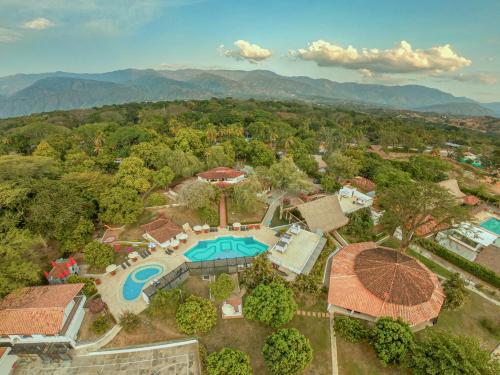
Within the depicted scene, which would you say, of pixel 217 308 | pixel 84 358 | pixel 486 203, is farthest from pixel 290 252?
pixel 486 203

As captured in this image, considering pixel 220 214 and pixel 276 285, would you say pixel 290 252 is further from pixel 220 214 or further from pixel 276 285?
pixel 220 214

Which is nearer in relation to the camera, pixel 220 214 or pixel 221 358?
pixel 221 358

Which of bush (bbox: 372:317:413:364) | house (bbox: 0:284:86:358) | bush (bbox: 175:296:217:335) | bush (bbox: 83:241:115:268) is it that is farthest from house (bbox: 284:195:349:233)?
house (bbox: 0:284:86:358)

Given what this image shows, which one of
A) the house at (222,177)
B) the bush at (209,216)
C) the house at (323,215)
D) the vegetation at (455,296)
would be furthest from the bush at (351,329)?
the house at (222,177)

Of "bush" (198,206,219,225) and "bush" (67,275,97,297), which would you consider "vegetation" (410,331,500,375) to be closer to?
"bush" (198,206,219,225)

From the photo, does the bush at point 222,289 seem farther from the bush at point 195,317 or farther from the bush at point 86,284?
the bush at point 86,284

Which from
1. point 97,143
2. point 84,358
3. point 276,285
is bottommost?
point 84,358
